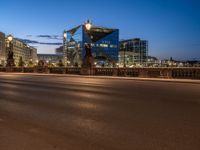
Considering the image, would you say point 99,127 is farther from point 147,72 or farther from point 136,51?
point 136,51

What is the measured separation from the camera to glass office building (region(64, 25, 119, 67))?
528ft

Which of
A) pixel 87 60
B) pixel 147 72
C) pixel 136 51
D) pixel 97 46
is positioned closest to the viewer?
pixel 147 72

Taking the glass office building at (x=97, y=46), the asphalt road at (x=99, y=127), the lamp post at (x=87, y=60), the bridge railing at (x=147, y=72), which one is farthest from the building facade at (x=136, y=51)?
the asphalt road at (x=99, y=127)

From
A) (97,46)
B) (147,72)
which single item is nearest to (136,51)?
(97,46)

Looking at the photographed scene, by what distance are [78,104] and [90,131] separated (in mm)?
4129

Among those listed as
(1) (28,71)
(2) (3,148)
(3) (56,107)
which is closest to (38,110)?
(3) (56,107)

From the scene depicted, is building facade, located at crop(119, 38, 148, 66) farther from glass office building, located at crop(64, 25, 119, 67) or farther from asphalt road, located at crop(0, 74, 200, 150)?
asphalt road, located at crop(0, 74, 200, 150)

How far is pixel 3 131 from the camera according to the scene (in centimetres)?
662

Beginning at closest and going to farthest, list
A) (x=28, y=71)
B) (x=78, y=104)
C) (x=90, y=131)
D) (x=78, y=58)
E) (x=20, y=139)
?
1. (x=20, y=139)
2. (x=90, y=131)
3. (x=78, y=104)
4. (x=28, y=71)
5. (x=78, y=58)

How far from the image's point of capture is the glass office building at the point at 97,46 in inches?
6339

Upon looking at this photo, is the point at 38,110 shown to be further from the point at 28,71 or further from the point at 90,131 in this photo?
the point at 28,71

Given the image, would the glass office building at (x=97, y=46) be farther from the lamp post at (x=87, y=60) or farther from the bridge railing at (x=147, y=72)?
the lamp post at (x=87, y=60)

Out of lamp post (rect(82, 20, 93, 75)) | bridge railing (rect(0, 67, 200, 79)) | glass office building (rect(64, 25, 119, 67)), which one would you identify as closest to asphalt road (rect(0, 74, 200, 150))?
bridge railing (rect(0, 67, 200, 79))

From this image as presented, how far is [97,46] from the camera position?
163500mm
